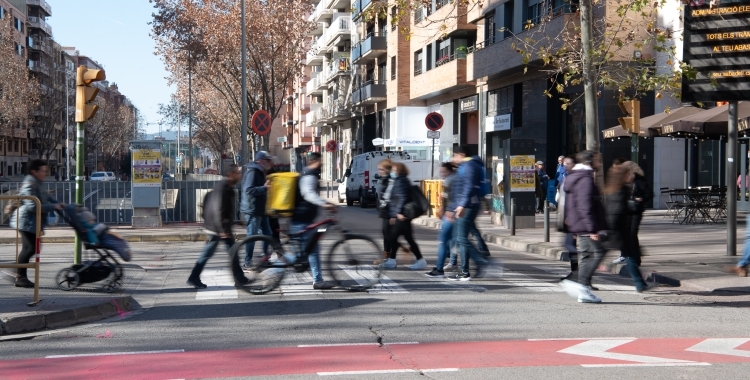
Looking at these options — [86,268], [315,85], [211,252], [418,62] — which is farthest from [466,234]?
[315,85]

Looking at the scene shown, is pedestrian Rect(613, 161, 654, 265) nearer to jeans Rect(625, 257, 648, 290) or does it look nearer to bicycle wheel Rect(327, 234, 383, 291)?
jeans Rect(625, 257, 648, 290)

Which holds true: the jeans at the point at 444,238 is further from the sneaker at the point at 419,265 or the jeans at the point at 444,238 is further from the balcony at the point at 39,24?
the balcony at the point at 39,24

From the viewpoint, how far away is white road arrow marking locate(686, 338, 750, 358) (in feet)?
24.4

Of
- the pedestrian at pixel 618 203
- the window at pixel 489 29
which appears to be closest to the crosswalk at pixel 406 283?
the pedestrian at pixel 618 203

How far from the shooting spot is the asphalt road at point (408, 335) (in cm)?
687

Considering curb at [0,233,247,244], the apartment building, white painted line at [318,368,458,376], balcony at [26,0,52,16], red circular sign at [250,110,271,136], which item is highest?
balcony at [26,0,52,16]

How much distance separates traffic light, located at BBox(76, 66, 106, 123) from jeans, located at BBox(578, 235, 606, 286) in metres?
6.69

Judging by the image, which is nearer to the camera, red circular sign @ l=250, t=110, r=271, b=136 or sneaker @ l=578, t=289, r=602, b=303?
sneaker @ l=578, t=289, r=602, b=303

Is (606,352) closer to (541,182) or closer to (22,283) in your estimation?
(22,283)

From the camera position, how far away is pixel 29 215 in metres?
10.8

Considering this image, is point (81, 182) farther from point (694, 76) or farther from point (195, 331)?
point (694, 76)

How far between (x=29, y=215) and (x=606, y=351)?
7006 mm

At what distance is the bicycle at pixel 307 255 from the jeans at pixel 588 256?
7.77 feet

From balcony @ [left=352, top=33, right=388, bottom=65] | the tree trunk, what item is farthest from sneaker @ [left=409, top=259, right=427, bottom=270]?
balcony @ [left=352, top=33, right=388, bottom=65]
